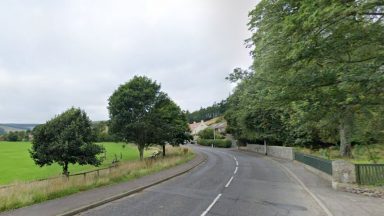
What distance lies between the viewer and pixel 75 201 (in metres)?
13.0

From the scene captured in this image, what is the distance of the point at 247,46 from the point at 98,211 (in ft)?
50.7

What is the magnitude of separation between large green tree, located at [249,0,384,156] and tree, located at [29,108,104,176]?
451 inches

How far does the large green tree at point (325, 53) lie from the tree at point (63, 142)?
451 inches

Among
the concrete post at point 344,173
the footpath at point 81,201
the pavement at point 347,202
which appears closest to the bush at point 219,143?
the pavement at point 347,202

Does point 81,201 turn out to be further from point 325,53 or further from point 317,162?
point 317,162

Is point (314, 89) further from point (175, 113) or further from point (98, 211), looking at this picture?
point (175, 113)

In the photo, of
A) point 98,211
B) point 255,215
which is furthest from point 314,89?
point 98,211

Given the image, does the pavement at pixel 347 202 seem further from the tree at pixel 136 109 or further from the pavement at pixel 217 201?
the tree at pixel 136 109

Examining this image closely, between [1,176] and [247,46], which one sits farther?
[1,176]

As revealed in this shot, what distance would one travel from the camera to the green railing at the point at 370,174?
16.9 m

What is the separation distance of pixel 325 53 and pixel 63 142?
14867 millimetres

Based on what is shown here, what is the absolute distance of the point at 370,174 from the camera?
17.1 m

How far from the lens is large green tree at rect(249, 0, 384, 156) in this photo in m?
10.4

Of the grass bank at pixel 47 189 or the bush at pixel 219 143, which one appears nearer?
the grass bank at pixel 47 189
